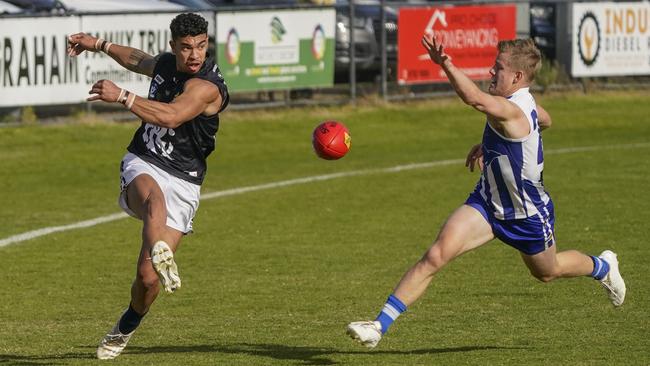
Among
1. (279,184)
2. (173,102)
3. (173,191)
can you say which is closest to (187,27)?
(173,102)

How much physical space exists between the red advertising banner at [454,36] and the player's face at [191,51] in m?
14.4

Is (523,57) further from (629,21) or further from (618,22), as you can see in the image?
(629,21)

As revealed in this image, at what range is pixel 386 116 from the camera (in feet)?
76.7

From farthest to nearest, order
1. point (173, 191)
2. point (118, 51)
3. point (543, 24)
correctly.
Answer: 1. point (543, 24)
2. point (118, 51)
3. point (173, 191)

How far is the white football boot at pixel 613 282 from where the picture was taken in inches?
374

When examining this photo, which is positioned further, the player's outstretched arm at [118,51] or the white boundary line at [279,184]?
the white boundary line at [279,184]

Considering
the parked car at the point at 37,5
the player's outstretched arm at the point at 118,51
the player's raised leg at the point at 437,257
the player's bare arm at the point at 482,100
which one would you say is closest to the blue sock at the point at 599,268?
the player's raised leg at the point at 437,257

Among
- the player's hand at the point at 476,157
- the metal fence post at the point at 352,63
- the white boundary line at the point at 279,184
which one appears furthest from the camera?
the metal fence post at the point at 352,63

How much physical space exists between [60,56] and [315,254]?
7.48 m

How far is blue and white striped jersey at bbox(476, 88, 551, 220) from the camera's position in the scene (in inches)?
339

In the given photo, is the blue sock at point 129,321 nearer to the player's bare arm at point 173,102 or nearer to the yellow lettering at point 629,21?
Result: the player's bare arm at point 173,102

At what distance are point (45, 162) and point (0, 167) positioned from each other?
706mm

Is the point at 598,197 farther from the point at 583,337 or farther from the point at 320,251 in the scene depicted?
the point at 583,337

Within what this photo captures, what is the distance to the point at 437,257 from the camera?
8.55 meters
